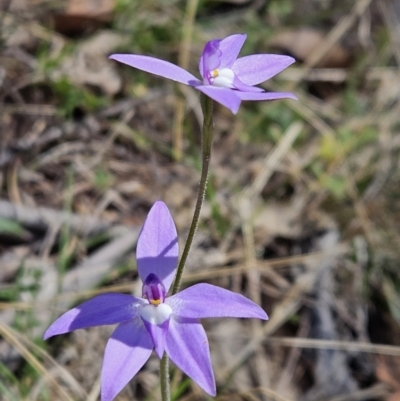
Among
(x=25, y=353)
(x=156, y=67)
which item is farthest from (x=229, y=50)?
(x=25, y=353)

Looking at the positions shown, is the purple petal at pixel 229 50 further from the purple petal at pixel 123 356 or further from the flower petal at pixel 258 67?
the purple petal at pixel 123 356

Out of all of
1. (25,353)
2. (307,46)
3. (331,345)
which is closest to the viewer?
(25,353)

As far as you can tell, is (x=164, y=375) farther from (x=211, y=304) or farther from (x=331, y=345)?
(x=331, y=345)

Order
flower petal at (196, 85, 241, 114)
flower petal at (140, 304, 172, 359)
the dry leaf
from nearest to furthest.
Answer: flower petal at (196, 85, 241, 114) < flower petal at (140, 304, 172, 359) < the dry leaf

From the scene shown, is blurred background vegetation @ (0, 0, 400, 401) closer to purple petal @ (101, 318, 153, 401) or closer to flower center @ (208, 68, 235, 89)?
purple petal @ (101, 318, 153, 401)

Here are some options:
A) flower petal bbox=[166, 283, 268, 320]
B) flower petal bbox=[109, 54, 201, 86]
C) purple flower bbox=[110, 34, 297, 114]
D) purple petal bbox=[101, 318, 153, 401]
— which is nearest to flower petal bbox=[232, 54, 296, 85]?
purple flower bbox=[110, 34, 297, 114]
